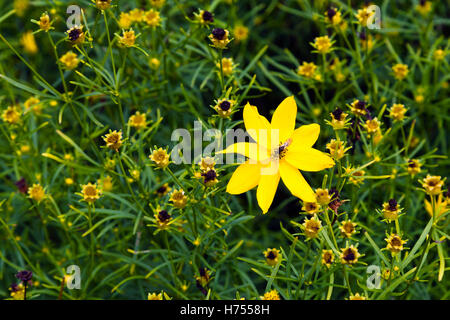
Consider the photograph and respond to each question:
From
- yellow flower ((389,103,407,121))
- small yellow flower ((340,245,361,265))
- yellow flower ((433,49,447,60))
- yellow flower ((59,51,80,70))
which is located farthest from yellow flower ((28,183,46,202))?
yellow flower ((433,49,447,60))

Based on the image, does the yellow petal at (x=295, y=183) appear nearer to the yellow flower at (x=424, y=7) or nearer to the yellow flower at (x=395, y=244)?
the yellow flower at (x=395, y=244)

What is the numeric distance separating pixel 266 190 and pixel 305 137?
0.13 m

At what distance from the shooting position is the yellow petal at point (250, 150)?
0.89 metres

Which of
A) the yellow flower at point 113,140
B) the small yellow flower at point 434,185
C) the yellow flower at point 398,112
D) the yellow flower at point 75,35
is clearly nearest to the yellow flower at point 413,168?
the yellow flower at point 398,112

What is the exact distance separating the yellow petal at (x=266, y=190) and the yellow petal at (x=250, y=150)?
0.12 feet

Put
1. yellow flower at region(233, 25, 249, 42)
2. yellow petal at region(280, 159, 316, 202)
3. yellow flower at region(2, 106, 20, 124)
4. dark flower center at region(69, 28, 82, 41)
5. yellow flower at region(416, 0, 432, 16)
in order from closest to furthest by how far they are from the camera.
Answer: yellow petal at region(280, 159, 316, 202)
dark flower center at region(69, 28, 82, 41)
yellow flower at region(2, 106, 20, 124)
yellow flower at region(416, 0, 432, 16)
yellow flower at region(233, 25, 249, 42)

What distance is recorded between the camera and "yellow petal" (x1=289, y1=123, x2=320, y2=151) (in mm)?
928

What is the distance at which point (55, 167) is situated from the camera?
1395 millimetres

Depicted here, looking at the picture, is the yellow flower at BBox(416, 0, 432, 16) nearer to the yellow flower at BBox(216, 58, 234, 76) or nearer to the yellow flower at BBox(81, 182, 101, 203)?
the yellow flower at BBox(216, 58, 234, 76)

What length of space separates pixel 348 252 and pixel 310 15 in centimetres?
88

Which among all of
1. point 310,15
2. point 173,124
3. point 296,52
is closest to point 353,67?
point 310,15

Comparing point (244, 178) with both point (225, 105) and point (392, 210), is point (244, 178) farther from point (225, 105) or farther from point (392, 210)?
point (392, 210)
